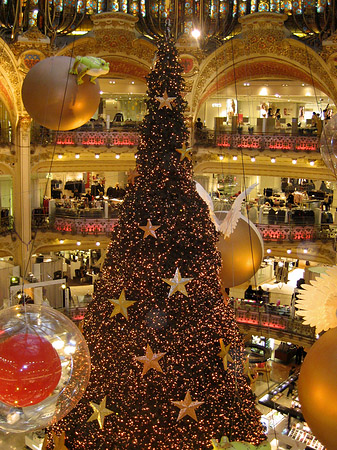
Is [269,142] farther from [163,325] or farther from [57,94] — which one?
[57,94]

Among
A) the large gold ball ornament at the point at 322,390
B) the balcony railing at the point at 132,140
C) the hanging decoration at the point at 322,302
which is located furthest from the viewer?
the balcony railing at the point at 132,140

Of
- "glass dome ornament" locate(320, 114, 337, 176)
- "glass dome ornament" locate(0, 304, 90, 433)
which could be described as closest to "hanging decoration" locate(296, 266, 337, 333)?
"glass dome ornament" locate(320, 114, 337, 176)

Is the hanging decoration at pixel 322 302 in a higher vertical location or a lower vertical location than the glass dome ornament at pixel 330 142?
lower

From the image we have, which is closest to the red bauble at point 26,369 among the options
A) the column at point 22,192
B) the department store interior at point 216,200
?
the department store interior at point 216,200

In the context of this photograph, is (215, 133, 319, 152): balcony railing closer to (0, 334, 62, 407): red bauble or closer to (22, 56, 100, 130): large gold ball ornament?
(22, 56, 100, 130): large gold ball ornament

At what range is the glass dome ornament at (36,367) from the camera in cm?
331

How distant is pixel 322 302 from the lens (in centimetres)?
298

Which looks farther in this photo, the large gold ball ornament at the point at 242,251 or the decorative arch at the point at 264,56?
the decorative arch at the point at 264,56

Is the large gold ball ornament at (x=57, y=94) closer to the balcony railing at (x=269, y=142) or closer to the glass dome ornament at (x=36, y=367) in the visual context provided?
the glass dome ornament at (x=36, y=367)

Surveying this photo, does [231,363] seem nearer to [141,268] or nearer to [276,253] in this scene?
[141,268]

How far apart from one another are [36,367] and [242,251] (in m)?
2.67

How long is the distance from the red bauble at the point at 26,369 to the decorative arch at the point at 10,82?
488 inches

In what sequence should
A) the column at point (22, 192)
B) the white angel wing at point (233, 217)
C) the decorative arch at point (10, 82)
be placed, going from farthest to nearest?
the column at point (22, 192), the decorative arch at point (10, 82), the white angel wing at point (233, 217)

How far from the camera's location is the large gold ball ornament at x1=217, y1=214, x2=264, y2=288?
18.0ft
